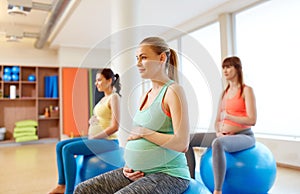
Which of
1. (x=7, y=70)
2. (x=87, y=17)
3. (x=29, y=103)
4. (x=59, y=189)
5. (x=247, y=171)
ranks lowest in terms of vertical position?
(x=59, y=189)

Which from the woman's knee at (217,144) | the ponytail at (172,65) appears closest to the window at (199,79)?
the ponytail at (172,65)

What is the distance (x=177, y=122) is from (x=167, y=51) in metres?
0.29

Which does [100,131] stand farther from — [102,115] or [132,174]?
[132,174]

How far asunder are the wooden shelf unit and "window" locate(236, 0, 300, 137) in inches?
173

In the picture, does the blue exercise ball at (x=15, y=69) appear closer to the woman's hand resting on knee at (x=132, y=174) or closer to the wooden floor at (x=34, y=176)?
the wooden floor at (x=34, y=176)

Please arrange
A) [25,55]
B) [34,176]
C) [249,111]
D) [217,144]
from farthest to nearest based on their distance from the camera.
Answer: [25,55] < [34,176] < [249,111] < [217,144]

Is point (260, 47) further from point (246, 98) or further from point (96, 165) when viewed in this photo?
point (96, 165)

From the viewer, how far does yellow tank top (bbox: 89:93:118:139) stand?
1.57m

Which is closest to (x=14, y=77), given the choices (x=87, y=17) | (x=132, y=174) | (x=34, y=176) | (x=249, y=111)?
(x=87, y=17)

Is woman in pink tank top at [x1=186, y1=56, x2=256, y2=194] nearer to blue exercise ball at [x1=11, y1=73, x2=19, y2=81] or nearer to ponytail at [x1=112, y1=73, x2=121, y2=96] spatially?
ponytail at [x1=112, y1=73, x2=121, y2=96]

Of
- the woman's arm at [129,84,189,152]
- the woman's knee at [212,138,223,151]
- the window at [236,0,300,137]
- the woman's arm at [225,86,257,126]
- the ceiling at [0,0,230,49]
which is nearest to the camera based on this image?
the woman's arm at [129,84,189,152]

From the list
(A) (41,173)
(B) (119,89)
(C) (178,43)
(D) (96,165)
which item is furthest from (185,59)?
(A) (41,173)

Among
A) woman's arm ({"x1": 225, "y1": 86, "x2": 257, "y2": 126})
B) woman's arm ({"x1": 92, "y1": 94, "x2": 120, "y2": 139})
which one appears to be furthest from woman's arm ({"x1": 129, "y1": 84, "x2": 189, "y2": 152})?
woman's arm ({"x1": 225, "y1": 86, "x2": 257, "y2": 126})

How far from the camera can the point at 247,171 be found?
191 cm
